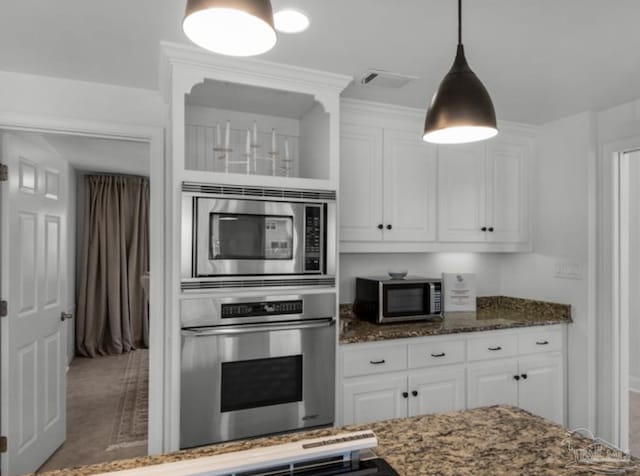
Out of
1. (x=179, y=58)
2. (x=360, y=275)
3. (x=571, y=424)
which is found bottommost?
(x=571, y=424)

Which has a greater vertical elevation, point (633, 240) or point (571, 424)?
point (633, 240)

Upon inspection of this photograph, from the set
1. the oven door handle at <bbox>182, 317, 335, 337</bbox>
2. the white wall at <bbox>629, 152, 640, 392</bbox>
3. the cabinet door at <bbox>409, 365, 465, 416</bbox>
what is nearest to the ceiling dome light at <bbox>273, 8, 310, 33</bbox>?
the oven door handle at <bbox>182, 317, 335, 337</bbox>

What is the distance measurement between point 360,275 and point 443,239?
638 mm

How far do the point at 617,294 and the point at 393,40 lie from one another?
7.59 ft

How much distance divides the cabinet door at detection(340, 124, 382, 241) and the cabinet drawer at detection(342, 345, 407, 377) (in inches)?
27.7

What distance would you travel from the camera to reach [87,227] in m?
5.61

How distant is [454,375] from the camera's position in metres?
2.72

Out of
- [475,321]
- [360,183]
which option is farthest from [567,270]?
[360,183]

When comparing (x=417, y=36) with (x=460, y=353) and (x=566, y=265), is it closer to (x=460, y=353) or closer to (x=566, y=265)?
(x=460, y=353)

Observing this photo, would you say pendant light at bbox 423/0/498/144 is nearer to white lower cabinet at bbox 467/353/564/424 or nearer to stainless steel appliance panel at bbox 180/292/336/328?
stainless steel appliance panel at bbox 180/292/336/328

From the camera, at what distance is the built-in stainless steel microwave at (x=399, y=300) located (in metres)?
2.79

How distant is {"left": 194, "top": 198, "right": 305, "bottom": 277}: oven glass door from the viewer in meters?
2.15

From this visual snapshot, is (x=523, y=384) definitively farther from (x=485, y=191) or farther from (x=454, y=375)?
(x=485, y=191)

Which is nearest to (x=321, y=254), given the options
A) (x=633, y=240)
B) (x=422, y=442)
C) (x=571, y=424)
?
(x=422, y=442)
